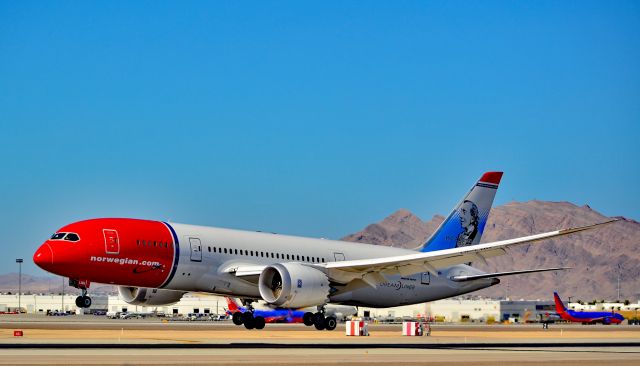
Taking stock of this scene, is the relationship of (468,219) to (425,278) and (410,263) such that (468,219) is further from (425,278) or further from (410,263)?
(410,263)

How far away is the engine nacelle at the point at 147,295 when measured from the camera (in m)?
60.5

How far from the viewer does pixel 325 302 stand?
5775 cm

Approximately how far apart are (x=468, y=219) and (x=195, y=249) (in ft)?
82.9

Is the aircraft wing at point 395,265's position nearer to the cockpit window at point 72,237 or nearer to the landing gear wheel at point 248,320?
the landing gear wheel at point 248,320

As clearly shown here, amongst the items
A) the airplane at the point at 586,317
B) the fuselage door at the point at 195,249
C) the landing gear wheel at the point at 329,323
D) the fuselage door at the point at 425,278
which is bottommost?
the airplane at the point at 586,317

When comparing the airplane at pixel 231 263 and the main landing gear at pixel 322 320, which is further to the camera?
the main landing gear at pixel 322 320

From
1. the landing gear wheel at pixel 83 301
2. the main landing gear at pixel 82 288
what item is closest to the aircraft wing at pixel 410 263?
the main landing gear at pixel 82 288

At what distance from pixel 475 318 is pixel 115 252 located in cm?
13562

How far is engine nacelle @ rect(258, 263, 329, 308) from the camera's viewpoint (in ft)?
180

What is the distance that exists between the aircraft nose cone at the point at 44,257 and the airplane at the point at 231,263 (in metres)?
0.05

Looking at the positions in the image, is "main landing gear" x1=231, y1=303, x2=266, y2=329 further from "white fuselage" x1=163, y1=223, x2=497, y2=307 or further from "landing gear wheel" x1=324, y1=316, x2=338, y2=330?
"landing gear wheel" x1=324, y1=316, x2=338, y2=330

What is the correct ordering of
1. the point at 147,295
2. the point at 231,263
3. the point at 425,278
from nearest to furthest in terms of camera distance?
the point at 231,263, the point at 147,295, the point at 425,278

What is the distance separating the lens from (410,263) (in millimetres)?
56469

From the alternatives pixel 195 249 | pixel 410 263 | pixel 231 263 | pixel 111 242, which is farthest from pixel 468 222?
pixel 111 242
